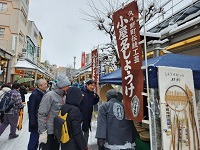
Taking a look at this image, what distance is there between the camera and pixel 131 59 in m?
2.83

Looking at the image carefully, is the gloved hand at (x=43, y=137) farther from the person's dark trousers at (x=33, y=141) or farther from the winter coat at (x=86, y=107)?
the winter coat at (x=86, y=107)

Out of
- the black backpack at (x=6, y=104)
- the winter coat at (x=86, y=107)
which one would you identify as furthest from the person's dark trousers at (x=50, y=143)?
the black backpack at (x=6, y=104)

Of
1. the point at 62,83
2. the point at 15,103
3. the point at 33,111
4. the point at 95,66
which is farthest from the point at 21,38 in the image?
the point at 62,83

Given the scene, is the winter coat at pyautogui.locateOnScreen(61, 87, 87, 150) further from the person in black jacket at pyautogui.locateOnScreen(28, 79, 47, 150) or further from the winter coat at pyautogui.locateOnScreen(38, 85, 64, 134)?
the person in black jacket at pyautogui.locateOnScreen(28, 79, 47, 150)

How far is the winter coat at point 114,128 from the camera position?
3.04m

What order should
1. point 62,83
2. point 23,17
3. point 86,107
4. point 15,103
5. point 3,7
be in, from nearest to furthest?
point 62,83, point 86,107, point 15,103, point 3,7, point 23,17

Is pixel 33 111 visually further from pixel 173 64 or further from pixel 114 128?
pixel 173 64

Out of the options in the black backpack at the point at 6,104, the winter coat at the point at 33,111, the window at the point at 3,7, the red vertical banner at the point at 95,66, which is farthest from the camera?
the window at the point at 3,7

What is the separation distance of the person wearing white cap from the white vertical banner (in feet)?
6.31

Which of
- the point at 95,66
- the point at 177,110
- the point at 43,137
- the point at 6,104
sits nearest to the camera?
the point at 177,110

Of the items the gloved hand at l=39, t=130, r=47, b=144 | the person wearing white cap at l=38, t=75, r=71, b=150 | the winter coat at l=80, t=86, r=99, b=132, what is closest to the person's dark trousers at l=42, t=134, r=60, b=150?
the person wearing white cap at l=38, t=75, r=71, b=150

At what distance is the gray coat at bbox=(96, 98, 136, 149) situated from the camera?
3039mm

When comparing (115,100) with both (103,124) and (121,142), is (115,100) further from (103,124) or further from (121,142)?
(121,142)

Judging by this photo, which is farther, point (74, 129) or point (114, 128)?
point (114, 128)
